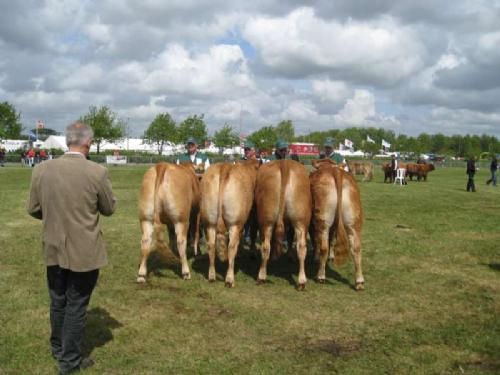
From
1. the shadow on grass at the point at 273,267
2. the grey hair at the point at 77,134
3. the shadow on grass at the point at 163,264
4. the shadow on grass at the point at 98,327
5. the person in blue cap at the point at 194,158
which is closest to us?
the grey hair at the point at 77,134

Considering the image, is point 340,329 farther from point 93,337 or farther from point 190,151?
point 190,151

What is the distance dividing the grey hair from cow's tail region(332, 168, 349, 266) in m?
3.83

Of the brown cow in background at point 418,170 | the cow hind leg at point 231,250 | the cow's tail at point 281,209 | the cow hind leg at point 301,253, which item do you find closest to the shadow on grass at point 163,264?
the cow hind leg at point 231,250

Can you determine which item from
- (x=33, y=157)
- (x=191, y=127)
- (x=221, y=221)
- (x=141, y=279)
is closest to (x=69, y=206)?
(x=221, y=221)

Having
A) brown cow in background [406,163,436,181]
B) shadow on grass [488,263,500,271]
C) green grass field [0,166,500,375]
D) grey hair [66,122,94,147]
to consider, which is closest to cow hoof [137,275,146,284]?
green grass field [0,166,500,375]

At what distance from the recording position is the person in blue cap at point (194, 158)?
9523 millimetres

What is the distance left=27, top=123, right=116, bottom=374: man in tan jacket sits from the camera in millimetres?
4094

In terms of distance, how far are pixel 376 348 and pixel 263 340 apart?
117cm

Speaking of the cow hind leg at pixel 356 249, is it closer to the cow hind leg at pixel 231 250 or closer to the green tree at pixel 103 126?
the cow hind leg at pixel 231 250

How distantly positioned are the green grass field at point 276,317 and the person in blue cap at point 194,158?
197 cm

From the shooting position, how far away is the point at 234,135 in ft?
249

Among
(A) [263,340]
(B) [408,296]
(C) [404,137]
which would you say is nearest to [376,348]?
(A) [263,340]

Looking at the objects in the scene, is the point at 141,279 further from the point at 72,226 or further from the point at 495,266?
the point at 495,266

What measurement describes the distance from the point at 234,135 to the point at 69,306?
237ft
